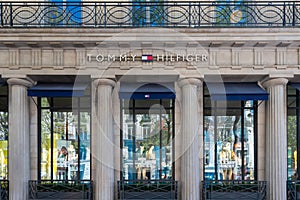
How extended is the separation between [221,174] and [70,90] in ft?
20.4

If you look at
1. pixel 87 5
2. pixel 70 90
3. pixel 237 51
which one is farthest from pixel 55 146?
pixel 237 51

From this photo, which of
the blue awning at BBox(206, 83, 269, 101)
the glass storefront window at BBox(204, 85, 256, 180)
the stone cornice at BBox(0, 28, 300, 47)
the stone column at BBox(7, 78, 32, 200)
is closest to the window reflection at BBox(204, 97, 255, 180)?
the glass storefront window at BBox(204, 85, 256, 180)

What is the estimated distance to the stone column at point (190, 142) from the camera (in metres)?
12.5

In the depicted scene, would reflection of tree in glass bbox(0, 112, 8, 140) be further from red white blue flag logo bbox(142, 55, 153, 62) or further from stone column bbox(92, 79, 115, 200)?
red white blue flag logo bbox(142, 55, 153, 62)

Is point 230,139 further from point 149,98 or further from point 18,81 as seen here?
point 18,81

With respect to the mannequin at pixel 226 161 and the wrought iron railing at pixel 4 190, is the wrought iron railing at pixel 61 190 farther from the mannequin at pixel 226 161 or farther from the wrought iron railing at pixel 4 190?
the mannequin at pixel 226 161

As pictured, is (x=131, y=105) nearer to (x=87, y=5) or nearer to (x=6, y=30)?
(x=87, y=5)

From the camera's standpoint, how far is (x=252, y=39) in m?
12.1

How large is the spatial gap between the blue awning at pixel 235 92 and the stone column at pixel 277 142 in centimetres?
38

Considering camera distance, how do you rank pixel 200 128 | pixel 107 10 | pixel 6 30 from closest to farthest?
pixel 6 30
pixel 107 10
pixel 200 128

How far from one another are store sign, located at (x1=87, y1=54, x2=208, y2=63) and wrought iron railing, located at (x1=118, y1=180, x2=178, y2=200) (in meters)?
4.09

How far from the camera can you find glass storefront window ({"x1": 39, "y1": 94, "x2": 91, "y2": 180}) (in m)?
14.2

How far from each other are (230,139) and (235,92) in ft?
7.81

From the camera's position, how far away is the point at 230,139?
14.4 metres
